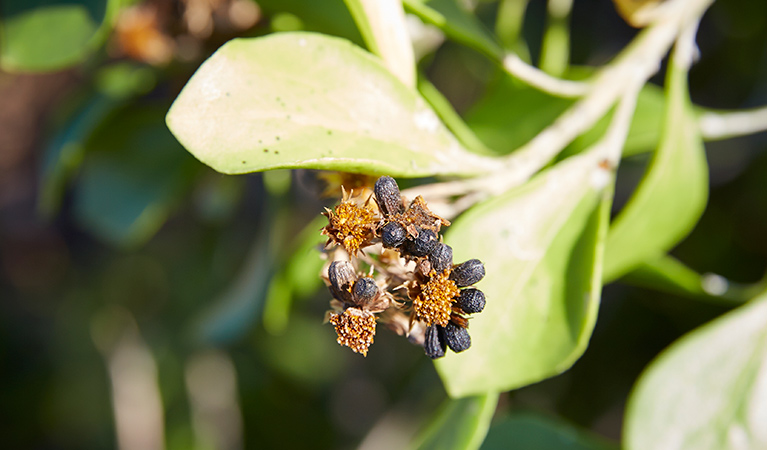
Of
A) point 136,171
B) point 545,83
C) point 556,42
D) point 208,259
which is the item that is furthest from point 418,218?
point 208,259

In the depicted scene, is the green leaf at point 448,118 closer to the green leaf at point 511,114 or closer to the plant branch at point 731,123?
the green leaf at point 511,114

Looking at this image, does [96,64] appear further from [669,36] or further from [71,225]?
[71,225]

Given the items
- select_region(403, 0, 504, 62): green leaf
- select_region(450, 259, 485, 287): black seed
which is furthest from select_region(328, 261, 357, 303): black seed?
select_region(403, 0, 504, 62): green leaf

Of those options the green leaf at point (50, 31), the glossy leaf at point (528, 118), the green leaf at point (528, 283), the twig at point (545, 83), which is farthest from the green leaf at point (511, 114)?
the green leaf at point (50, 31)

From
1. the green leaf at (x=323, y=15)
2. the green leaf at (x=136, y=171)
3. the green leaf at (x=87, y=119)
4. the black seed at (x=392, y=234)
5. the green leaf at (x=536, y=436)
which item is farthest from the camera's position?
the green leaf at (x=136, y=171)

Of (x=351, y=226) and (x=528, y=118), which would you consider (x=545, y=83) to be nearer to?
(x=528, y=118)

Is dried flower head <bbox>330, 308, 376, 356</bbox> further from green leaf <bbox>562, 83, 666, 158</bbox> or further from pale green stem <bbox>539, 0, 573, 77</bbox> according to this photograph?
pale green stem <bbox>539, 0, 573, 77</bbox>

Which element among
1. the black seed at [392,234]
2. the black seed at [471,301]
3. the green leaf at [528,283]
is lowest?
the green leaf at [528,283]
